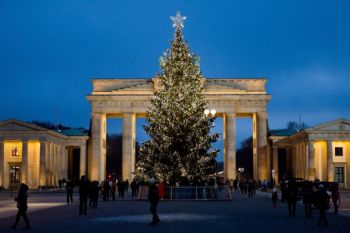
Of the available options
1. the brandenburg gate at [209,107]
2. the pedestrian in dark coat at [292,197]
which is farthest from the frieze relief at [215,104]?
the pedestrian in dark coat at [292,197]

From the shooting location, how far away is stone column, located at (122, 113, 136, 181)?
9712cm

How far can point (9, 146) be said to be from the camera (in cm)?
9519

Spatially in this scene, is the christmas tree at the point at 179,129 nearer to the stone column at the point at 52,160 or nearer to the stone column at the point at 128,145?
the stone column at the point at 128,145

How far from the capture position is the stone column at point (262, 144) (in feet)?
320

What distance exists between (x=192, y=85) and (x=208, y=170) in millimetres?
6372

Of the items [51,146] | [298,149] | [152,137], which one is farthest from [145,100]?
[152,137]

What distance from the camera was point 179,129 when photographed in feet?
152

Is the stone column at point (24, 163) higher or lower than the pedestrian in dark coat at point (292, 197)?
higher

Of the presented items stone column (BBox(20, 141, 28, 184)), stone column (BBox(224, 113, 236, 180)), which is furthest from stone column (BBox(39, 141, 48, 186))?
stone column (BBox(224, 113, 236, 180))

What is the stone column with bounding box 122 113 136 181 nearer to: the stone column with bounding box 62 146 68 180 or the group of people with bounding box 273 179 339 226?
the stone column with bounding box 62 146 68 180

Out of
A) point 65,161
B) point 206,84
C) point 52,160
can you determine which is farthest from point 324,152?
point 65,161

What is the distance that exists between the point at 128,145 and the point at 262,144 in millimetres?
20414

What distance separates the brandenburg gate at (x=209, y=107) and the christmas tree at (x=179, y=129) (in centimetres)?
4931

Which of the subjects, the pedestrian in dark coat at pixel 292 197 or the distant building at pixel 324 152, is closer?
the pedestrian in dark coat at pixel 292 197
